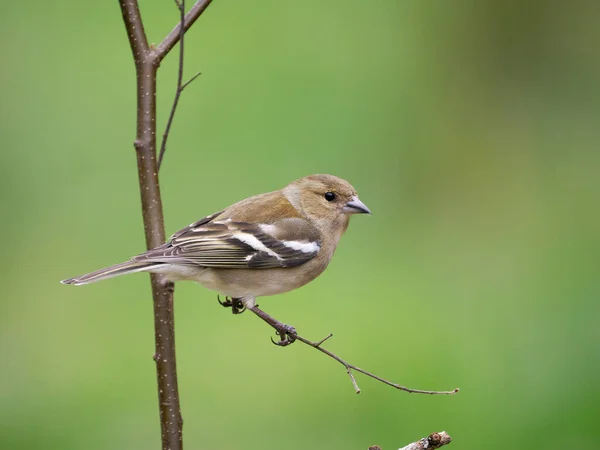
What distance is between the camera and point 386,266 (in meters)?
7.02

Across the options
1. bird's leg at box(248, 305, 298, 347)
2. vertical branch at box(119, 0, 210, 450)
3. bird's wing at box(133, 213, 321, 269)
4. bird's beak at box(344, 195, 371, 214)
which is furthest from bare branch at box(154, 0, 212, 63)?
bird's beak at box(344, 195, 371, 214)

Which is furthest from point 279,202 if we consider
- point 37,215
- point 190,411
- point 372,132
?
point 372,132

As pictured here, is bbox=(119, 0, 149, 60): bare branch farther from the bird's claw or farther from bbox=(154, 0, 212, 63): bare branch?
the bird's claw

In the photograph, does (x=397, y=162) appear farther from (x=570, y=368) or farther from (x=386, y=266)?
(x=570, y=368)

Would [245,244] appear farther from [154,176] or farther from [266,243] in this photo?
[154,176]

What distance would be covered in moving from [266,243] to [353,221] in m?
3.18

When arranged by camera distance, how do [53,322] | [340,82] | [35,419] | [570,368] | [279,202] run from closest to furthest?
[279,202]
[35,419]
[570,368]
[53,322]
[340,82]

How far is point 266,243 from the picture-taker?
4.07 metres

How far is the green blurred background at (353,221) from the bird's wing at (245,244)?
1751mm

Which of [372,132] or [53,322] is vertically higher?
[372,132]

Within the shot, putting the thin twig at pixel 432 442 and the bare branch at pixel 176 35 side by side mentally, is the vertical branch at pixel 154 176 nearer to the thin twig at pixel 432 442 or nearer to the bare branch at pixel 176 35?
the bare branch at pixel 176 35

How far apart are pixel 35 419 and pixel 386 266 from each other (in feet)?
9.60

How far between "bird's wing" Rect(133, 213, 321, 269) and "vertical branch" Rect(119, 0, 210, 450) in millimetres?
587

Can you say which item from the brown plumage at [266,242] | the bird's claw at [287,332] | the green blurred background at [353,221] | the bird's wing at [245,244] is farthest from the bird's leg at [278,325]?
the green blurred background at [353,221]
